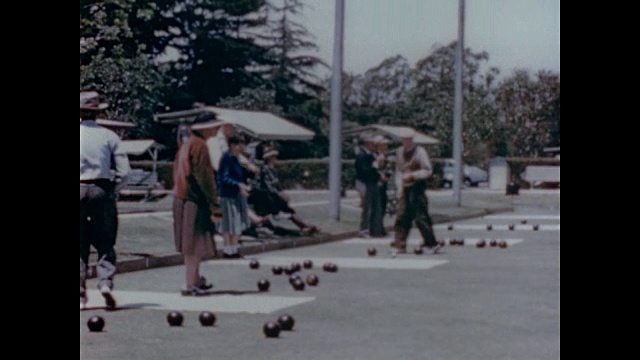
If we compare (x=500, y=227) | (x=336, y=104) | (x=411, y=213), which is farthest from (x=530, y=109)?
(x=500, y=227)

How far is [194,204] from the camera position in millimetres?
9797

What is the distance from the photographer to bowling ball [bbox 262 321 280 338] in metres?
8.13

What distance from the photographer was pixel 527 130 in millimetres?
8992

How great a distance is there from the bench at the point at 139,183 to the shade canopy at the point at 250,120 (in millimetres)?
355

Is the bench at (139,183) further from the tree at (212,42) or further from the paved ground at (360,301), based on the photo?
the tree at (212,42)

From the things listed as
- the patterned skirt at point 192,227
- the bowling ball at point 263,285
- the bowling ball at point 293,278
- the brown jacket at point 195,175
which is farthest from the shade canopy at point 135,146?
the bowling ball at point 293,278

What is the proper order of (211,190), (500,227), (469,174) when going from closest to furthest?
(211,190) → (469,174) → (500,227)

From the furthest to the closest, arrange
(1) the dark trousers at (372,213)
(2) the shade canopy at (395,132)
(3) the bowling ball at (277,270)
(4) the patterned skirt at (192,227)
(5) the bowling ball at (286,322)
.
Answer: (1) the dark trousers at (372,213) → (3) the bowling ball at (277,270) → (4) the patterned skirt at (192,227) → (2) the shade canopy at (395,132) → (5) the bowling ball at (286,322)

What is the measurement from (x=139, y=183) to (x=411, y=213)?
4.19m

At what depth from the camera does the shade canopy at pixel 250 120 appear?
29.2ft

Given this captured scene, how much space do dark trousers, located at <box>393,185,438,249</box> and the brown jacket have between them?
2.85m

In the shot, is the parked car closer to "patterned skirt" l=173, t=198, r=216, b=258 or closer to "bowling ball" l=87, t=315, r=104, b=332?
"patterned skirt" l=173, t=198, r=216, b=258

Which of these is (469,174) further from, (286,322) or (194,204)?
(286,322)

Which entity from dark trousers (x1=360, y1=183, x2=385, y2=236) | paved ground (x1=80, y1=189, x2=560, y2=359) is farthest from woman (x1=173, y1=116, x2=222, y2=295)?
dark trousers (x1=360, y1=183, x2=385, y2=236)
